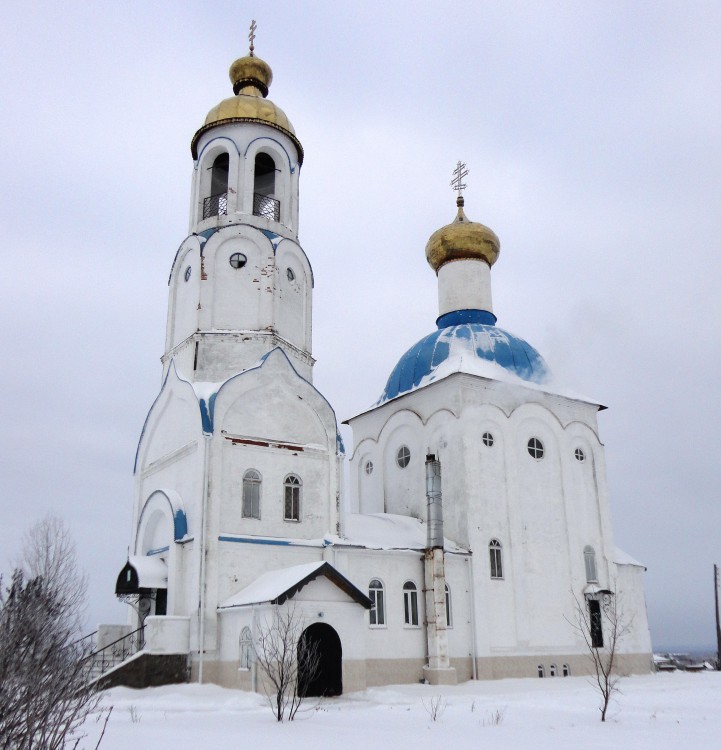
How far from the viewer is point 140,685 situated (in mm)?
14867

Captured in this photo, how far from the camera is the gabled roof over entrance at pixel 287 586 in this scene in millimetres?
14805

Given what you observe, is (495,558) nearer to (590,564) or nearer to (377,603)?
(590,564)

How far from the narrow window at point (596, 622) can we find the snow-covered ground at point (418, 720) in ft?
14.0

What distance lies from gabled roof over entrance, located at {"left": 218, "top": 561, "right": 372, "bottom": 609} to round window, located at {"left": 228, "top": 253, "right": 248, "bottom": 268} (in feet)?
25.9

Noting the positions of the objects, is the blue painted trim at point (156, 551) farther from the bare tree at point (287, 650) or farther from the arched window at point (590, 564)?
the arched window at point (590, 564)

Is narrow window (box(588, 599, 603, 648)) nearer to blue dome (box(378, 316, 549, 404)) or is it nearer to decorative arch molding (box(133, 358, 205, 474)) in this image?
blue dome (box(378, 316, 549, 404))

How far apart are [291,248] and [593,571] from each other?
12.5 metres

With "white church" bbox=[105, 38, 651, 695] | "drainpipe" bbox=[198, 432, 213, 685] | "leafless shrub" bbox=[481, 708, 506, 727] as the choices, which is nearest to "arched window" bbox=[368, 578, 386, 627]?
"white church" bbox=[105, 38, 651, 695]

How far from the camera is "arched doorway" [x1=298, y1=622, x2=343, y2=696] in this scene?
→ 1529cm

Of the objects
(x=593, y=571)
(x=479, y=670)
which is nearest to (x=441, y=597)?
(x=479, y=670)

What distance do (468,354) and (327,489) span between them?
670cm

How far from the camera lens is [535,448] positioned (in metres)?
22.3

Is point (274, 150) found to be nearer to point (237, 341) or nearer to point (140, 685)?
point (237, 341)

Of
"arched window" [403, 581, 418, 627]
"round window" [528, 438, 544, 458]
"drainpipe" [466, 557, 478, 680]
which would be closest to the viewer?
"arched window" [403, 581, 418, 627]
